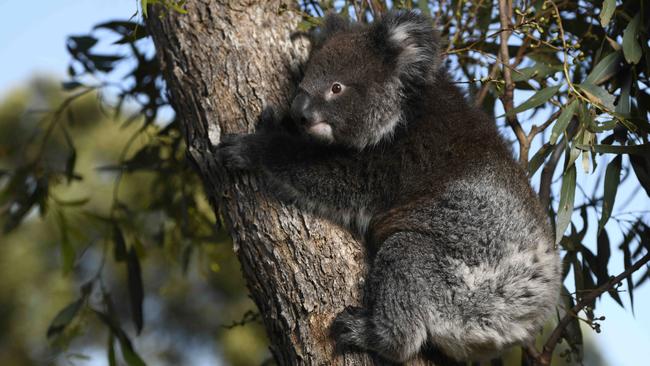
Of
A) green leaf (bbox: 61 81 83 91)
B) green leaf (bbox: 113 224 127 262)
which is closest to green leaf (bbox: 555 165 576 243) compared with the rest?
green leaf (bbox: 113 224 127 262)

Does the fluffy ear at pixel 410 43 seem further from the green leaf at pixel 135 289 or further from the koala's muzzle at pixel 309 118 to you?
the green leaf at pixel 135 289

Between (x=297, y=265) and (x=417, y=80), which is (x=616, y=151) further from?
(x=297, y=265)

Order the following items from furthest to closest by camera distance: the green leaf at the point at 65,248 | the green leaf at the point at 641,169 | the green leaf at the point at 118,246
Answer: the green leaf at the point at 118,246 < the green leaf at the point at 65,248 < the green leaf at the point at 641,169

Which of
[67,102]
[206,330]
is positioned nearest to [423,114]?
[67,102]

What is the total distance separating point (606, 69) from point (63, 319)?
10.0ft

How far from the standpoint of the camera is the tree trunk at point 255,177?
2711mm

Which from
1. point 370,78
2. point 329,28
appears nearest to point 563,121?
point 370,78

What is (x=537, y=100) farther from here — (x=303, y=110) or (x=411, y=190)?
(x=303, y=110)

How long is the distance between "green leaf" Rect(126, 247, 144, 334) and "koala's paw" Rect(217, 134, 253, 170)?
1495 mm

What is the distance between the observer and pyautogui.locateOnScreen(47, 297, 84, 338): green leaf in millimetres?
4156

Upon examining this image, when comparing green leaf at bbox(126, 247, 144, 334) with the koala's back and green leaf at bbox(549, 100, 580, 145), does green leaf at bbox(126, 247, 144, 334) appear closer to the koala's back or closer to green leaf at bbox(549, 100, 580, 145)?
the koala's back

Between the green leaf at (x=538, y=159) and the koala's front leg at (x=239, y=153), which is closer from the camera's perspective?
the koala's front leg at (x=239, y=153)

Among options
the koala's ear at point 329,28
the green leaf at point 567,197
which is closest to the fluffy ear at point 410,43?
the koala's ear at point 329,28

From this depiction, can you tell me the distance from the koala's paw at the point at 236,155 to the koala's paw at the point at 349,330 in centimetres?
69
